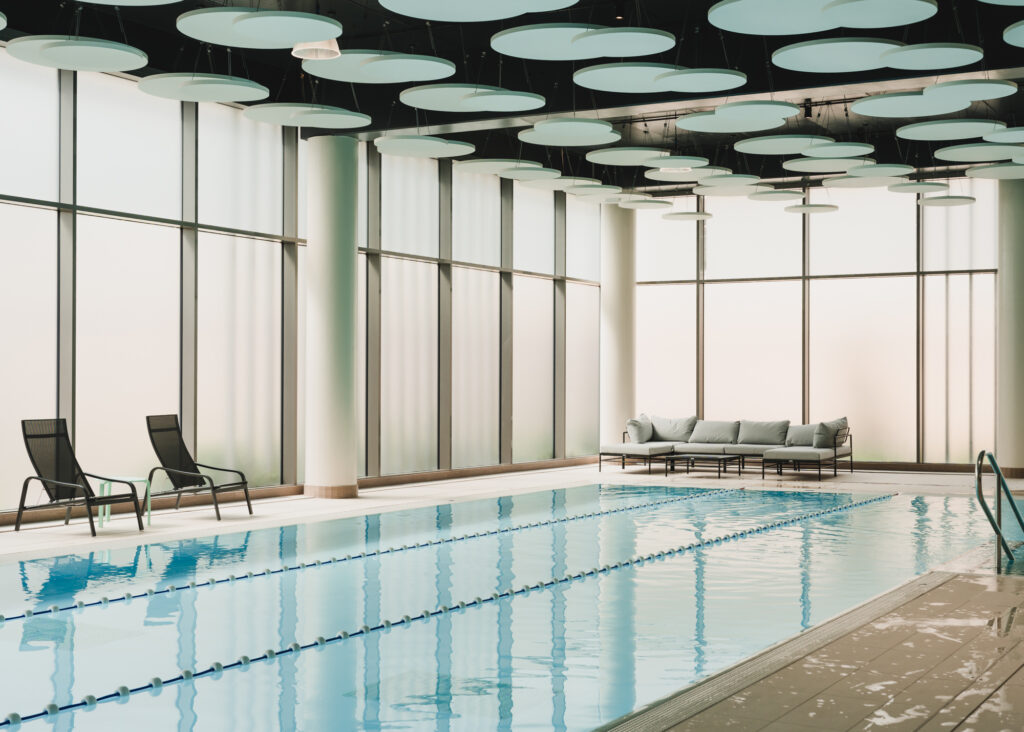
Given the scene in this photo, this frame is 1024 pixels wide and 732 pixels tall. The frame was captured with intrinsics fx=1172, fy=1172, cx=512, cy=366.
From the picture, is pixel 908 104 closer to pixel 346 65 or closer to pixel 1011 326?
pixel 346 65

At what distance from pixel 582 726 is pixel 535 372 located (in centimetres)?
1478

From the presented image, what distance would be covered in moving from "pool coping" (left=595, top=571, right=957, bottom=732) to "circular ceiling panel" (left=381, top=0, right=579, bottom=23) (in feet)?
14.2

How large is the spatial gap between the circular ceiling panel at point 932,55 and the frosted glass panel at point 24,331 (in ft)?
26.5

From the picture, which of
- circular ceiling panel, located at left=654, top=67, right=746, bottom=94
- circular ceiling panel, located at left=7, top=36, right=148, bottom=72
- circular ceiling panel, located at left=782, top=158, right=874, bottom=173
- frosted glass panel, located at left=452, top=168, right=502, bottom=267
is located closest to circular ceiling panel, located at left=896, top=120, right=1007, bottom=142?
circular ceiling panel, located at left=782, top=158, right=874, bottom=173

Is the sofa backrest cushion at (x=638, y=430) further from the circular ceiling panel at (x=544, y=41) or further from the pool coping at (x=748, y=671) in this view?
the pool coping at (x=748, y=671)

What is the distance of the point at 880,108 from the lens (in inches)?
447

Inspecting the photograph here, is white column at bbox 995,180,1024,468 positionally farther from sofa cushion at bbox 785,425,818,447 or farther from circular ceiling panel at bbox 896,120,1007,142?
circular ceiling panel at bbox 896,120,1007,142

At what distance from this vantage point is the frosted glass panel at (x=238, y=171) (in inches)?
528

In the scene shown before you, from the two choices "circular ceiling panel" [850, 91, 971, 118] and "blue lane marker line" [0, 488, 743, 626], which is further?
"circular ceiling panel" [850, 91, 971, 118]

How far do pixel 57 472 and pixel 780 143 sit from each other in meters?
8.55

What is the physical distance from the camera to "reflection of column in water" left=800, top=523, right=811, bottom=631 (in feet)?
23.0

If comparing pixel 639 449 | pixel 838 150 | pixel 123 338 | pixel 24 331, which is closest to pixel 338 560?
pixel 24 331

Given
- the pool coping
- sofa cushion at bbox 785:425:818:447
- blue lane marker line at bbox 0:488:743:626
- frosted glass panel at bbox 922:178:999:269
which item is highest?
frosted glass panel at bbox 922:178:999:269

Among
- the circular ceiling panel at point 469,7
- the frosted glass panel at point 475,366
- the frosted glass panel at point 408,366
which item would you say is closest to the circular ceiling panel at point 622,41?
the circular ceiling panel at point 469,7
